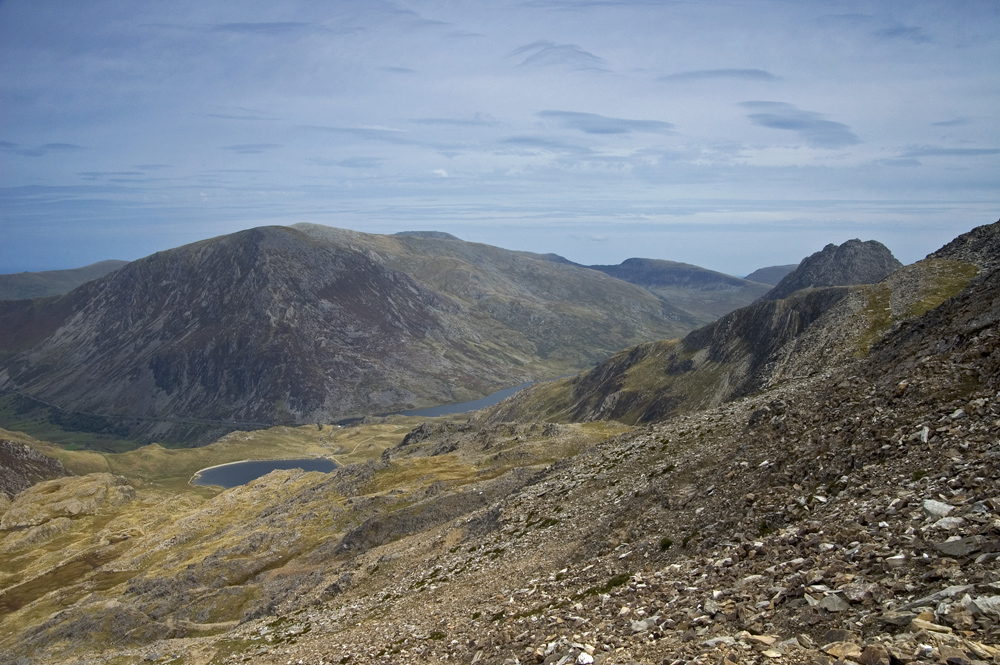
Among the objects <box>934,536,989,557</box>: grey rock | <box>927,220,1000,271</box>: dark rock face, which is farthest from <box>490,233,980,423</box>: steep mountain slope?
<box>934,536,989,557</box>: grey rock

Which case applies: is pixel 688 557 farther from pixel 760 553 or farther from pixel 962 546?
pixel 962 546

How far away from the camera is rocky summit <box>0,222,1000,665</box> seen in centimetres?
1638

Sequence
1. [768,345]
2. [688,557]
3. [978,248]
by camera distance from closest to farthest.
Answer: [688,557] → [978,248] → [768,345]

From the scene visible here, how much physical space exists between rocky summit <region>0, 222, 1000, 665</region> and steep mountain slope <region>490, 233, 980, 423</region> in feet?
165

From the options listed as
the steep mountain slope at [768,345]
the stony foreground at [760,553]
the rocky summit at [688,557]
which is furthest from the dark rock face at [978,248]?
the stony foreground at [760,553]

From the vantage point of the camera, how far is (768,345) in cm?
14475

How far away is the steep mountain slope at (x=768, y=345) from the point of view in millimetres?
103175

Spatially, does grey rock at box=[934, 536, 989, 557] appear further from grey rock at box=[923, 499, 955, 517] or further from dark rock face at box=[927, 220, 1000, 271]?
dark rock face at box=[927, 220, 1000, 271]

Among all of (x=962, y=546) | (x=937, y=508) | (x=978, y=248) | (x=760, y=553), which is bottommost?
(x=760, y=553)

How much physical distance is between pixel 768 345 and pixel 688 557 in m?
130

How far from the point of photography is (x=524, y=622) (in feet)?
88.8

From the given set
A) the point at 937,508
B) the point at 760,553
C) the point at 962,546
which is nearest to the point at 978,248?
the point at 937,508

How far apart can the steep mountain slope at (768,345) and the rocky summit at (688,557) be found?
50209mm

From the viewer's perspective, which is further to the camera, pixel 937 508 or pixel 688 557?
pixel 688 557
